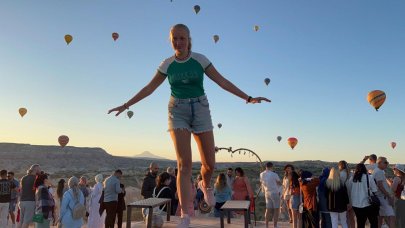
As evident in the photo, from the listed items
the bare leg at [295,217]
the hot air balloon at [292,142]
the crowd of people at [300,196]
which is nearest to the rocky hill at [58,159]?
the hot air balloon at [292,142]

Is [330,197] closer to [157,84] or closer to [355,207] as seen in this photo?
[355,207]

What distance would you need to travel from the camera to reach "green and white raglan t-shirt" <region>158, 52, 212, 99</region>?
5.05m

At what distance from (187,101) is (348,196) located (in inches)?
283

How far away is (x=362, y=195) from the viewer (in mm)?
10039

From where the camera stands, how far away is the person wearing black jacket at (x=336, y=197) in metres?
10.1

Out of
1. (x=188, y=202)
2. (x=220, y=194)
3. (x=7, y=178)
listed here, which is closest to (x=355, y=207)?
(x=220, y=194)

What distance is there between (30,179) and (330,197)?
889 cm

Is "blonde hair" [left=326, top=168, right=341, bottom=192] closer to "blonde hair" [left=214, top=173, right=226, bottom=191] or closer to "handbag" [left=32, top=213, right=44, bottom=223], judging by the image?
"blonde hair" [left=214, top=173, right=226, bottom=191]

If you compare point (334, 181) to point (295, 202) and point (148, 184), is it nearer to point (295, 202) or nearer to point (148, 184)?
point (295, 202)

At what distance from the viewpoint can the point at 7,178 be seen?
1343cm

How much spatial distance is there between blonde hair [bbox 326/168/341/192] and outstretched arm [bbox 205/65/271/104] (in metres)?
6.12

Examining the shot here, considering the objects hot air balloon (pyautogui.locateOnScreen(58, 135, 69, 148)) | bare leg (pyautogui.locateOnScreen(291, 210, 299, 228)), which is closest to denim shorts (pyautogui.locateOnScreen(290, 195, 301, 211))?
bare leg (pyautogui.locateOnScreen(291, 210, 299, 228))

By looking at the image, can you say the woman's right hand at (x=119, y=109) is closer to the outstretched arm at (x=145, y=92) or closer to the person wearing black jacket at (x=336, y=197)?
the outstretched arm at (x=145, y=92)

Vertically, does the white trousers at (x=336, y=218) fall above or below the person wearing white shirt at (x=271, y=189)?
below
